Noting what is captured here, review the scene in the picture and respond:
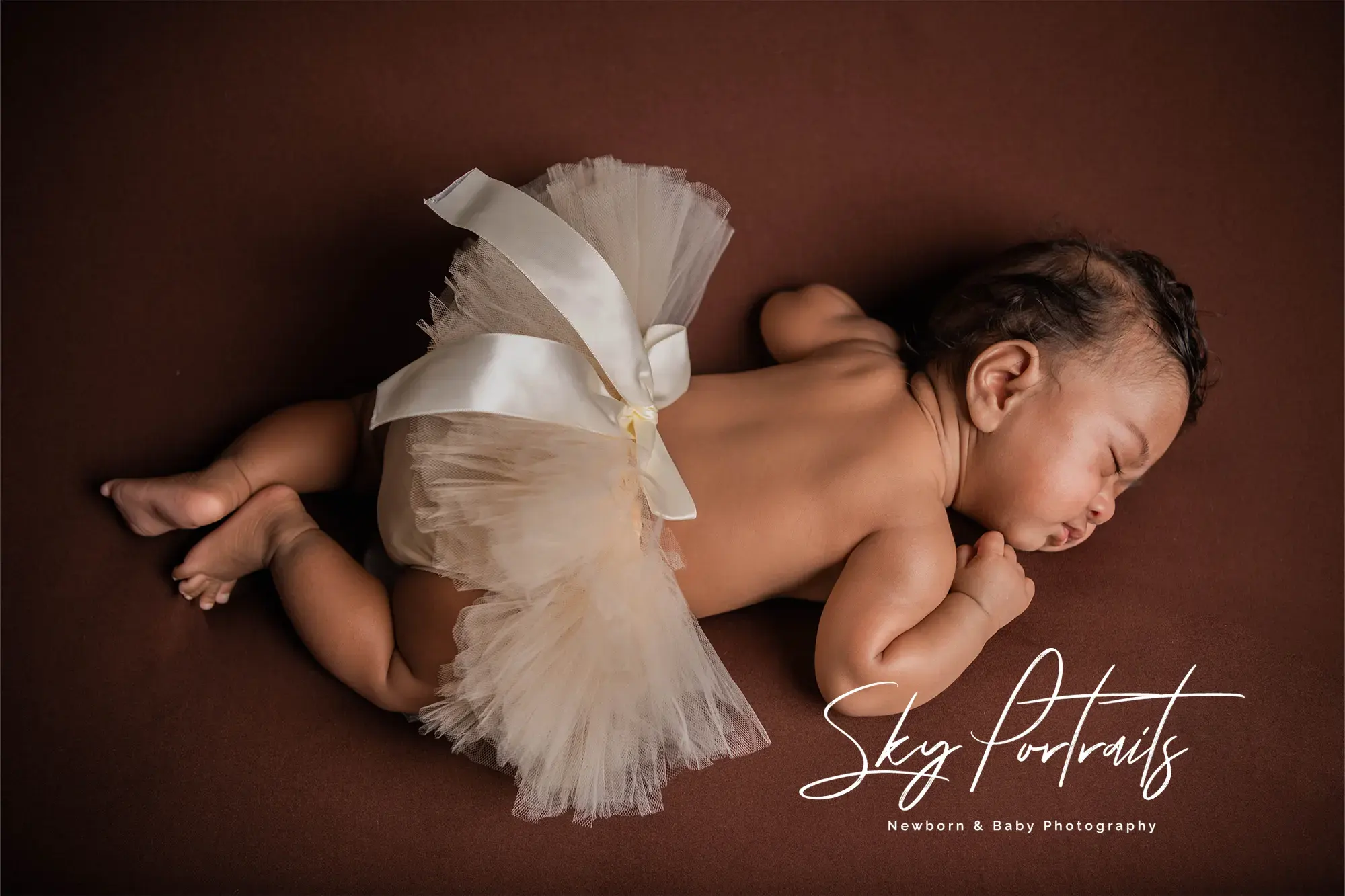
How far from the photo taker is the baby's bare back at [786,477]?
123 centimetres

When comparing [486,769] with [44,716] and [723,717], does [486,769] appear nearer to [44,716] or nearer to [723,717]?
[723,717]

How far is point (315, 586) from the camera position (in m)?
Answer: 1.19

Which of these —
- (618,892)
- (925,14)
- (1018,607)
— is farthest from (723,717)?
(925,14)

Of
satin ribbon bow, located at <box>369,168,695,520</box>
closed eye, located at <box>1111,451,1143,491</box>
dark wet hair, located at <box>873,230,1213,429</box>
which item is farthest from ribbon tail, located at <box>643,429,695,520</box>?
closed eye, located at <box>1111,451,1143,491</box>

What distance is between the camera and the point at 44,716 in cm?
112

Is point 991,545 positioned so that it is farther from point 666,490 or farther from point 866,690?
point 666,490

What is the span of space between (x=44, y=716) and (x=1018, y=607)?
1110 millimetres

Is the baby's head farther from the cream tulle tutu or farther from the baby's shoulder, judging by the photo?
the cream tulle tutu

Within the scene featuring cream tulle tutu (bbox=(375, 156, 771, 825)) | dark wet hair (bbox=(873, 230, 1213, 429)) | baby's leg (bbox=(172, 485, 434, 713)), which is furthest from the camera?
dark wet hair (bbox=(873, 230, 1213, 429))

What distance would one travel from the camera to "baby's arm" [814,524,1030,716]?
3.88ft

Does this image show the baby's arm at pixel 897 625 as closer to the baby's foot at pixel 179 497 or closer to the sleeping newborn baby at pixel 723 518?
the sleeping newborn baby at pixel 723 518

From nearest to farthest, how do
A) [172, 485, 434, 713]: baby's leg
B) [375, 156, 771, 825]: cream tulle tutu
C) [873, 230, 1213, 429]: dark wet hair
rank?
[375, 156, 771, 825]: cream tulle tutu, [172, 485, 434, 713]: baby's leg, [873, 230, 1213, 429]: dark wet hair

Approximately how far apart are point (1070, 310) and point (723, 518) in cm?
50

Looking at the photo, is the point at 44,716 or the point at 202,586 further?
the point at 202,586
